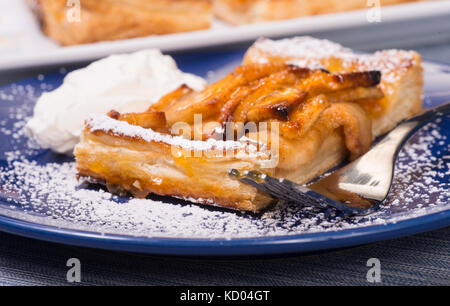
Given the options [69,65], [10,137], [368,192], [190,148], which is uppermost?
[69,65]

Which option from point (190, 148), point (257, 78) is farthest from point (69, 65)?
point (190, 148)

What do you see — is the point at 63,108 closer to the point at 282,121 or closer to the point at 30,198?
the point at 30,198

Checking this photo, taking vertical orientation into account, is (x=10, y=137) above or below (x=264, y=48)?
below

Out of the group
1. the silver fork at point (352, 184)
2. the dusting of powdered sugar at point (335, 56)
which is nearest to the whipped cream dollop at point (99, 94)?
the dusting of powdered sugar at point (335, 56)

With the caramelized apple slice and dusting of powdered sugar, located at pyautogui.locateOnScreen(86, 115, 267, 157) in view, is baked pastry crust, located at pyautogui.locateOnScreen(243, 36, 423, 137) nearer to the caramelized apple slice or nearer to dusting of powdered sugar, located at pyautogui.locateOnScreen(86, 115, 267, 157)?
the caramelized apple slice

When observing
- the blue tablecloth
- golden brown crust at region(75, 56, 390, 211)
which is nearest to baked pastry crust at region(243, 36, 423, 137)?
golden brown crust at region(75, 56, 390, 211)

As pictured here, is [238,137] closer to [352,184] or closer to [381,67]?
[352,184]
